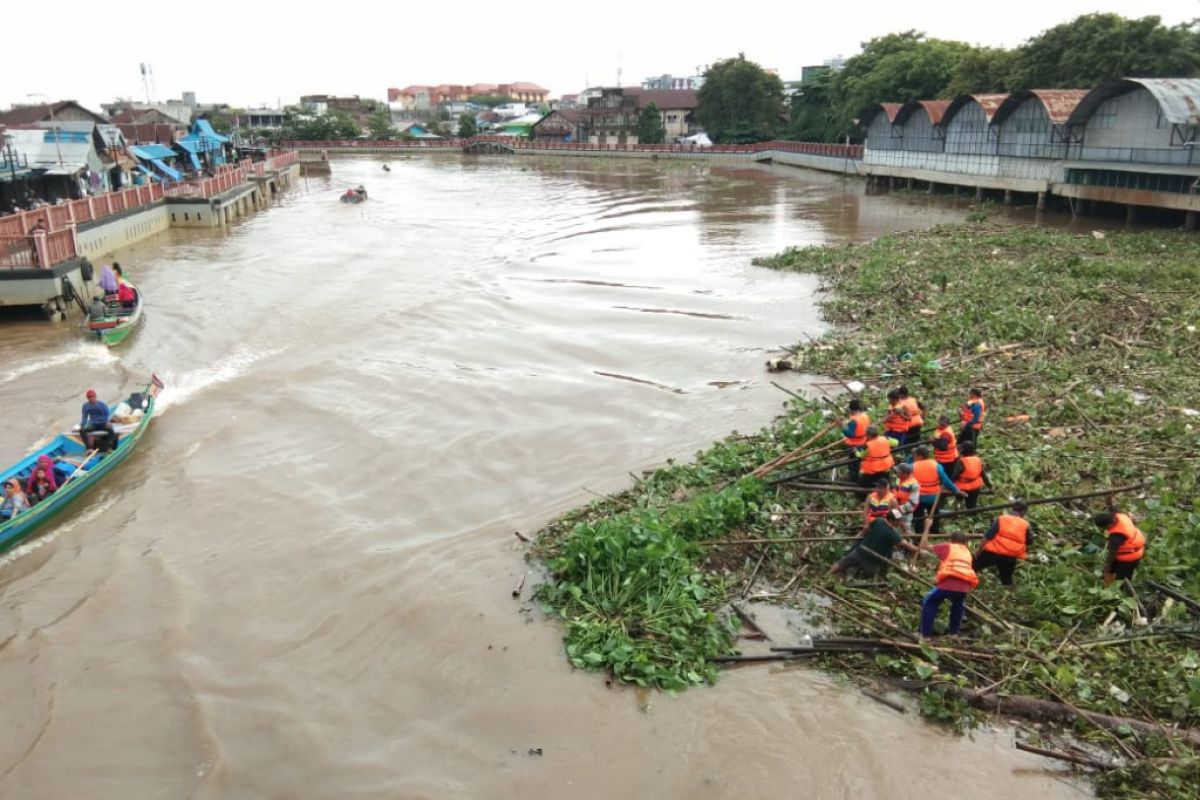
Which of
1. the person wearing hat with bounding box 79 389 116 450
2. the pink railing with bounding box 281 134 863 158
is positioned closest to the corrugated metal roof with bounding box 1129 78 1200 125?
the pink railing with bounding box 281 134 863 158

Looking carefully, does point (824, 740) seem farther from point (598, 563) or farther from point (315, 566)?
point (315, 566)

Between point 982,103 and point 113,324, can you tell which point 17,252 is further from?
point 982,103

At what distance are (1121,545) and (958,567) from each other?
2.04 meters

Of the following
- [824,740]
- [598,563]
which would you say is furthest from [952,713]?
[598,563]

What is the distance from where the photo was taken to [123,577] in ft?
38.3

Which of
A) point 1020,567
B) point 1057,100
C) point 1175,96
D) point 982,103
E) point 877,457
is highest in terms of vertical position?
point 982,103

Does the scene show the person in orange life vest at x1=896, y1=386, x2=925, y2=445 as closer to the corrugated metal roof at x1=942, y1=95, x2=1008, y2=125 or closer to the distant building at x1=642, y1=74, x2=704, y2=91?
the corrugated metal roof at x1=942, y1=95, x2=1008, y2=125

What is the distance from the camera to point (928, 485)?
10523mm

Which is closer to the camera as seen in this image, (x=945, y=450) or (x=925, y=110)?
(x=945, y=450)

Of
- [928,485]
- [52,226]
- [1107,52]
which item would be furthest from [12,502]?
[1107,52]

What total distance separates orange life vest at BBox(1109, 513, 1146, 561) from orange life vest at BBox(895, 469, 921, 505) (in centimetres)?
217

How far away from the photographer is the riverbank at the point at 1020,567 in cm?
789

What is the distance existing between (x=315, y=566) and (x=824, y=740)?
7.38m

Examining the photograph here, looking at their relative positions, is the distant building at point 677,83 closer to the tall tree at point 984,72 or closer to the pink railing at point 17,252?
the tall tree at point 984,72
